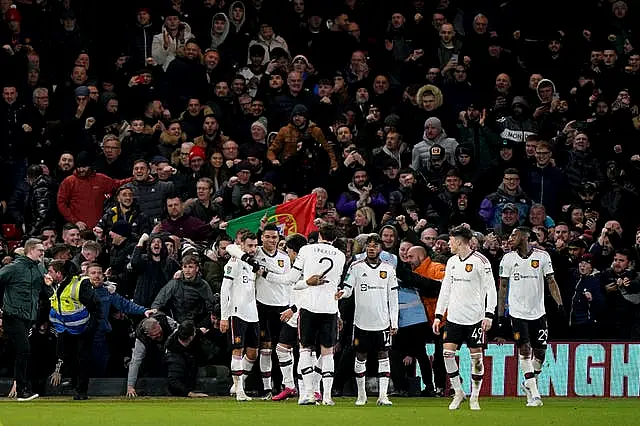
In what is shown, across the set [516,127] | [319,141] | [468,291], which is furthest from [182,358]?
[516,127]

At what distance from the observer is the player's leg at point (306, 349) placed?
68.8 ft

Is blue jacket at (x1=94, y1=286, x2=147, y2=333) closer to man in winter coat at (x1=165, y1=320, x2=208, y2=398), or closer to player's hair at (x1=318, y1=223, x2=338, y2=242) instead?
man in winter coat at (x1=165, y1=320, x2=208, y2=398)

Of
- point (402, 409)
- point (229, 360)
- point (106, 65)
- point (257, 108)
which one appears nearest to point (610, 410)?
point (402, 409)

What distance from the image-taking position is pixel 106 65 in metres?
29.5

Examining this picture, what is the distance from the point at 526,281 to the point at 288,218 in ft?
14.9

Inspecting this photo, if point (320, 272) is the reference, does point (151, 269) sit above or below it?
above

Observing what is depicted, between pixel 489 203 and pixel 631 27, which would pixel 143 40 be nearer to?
pixel 489 203

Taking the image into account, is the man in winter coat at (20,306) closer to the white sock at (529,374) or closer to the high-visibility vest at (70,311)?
the high-visibility vest at (70,311)

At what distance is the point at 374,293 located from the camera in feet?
70.7

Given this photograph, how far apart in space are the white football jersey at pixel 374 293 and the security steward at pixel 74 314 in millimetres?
3604

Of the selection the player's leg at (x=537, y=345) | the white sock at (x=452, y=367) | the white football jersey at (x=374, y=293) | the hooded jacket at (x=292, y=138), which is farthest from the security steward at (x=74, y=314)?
the player's leg at (x=537, y=345)

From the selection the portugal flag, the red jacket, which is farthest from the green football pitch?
the red jacket

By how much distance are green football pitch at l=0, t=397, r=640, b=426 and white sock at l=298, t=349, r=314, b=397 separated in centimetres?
32

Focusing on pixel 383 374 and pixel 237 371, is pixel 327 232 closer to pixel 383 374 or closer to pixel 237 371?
pixel 383 374
